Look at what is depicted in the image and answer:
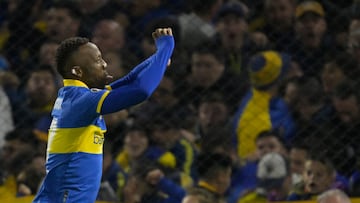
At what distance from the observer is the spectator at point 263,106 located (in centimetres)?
547

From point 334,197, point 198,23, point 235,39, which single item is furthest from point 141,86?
point 198,23

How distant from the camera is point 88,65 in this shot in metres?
3.57

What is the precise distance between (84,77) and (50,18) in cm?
250

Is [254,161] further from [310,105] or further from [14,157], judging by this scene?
[14,157]

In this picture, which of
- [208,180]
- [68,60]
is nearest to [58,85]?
[208,180]

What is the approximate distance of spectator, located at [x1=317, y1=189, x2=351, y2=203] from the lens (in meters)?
4.62

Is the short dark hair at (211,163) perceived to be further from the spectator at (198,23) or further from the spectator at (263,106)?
the spectator at (198,23)

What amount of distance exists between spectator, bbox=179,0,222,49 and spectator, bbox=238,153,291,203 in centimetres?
94

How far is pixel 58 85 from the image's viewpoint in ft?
19.1

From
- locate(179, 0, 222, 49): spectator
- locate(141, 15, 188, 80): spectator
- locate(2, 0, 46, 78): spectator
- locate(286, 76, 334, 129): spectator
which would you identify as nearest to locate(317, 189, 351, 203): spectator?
locate(286, 76, 334, 129): spectator

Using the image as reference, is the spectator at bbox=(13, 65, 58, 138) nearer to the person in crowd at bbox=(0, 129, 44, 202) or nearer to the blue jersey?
the person in crowd at bbox=(0, 129, 44, 202)

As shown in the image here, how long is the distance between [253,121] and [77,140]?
2144 mm

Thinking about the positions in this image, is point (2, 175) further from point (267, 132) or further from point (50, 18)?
point (267, 132)

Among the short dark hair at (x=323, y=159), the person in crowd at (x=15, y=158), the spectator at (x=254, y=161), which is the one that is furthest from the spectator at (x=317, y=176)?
the person in crowd at (x=15, y=158)
